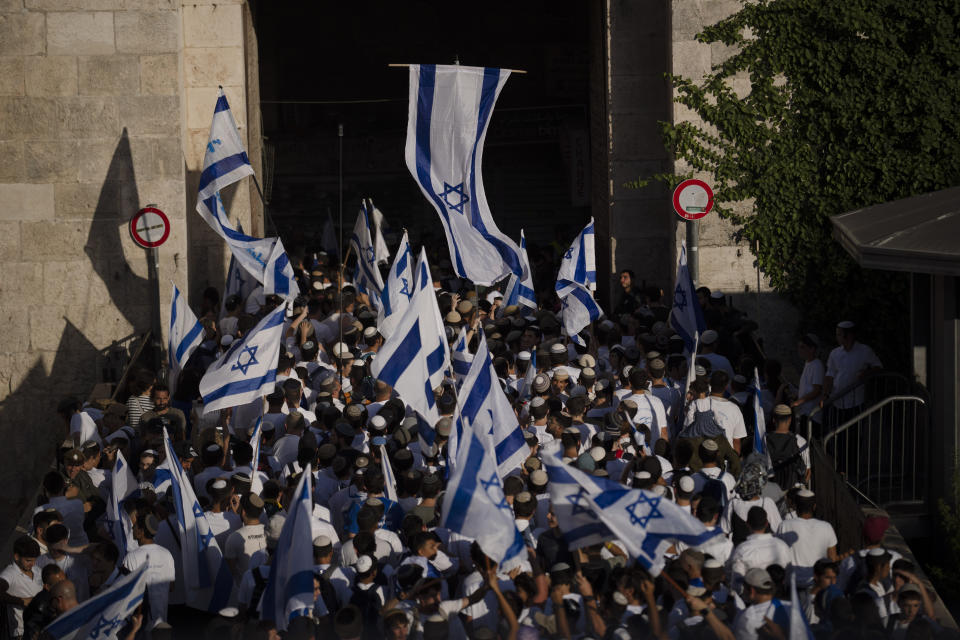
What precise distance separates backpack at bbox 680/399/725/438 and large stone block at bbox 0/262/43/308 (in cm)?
1057

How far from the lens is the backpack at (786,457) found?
1146 cm

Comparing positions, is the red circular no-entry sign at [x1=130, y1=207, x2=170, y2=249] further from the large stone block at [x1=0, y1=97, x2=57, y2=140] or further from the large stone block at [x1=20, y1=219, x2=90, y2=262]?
the large stone block at [x1=0, y1=97, x2=57, y2=140]

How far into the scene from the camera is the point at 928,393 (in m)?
12.3

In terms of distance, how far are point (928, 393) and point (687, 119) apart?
22.4 ft

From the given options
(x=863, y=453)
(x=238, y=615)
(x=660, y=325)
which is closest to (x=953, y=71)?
(x=660, y=325)

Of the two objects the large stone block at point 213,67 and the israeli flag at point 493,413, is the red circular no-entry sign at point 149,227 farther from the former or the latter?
the israeli flag at point 493,413

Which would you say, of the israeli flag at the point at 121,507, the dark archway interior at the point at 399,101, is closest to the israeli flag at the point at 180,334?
the israeli flag at the point at 121,507

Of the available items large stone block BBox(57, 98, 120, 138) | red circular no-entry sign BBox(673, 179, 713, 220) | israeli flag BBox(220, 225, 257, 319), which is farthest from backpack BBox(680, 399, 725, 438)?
large stone block BBox(57, 98, 120, 138)

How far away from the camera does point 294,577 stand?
854 cm

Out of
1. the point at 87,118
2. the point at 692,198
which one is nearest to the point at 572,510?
the point at 692,198

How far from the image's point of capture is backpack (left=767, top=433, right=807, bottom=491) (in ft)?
37.6

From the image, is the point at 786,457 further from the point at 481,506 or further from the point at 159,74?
the point at 159,74

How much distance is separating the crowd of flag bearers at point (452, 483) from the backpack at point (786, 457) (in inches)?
1.0

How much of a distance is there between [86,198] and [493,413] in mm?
9874
